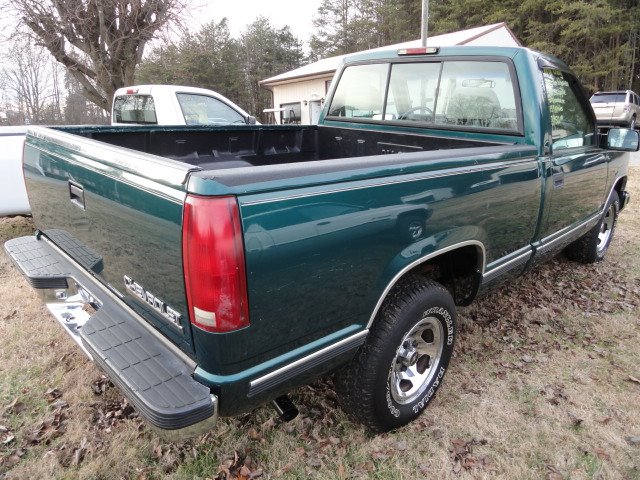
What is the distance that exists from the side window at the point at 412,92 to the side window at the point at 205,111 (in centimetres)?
376

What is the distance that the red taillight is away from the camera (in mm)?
1495

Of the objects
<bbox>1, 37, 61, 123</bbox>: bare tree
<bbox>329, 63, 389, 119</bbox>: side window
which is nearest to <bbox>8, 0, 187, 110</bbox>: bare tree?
<bbox>1, 37, 61, 123</bbox>: bare tree

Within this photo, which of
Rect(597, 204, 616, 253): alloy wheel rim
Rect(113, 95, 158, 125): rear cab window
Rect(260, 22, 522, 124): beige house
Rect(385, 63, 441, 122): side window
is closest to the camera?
Rect(385, 63, 441, 122): side window

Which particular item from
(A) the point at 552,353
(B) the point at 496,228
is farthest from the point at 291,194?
(A) the point at 552,353

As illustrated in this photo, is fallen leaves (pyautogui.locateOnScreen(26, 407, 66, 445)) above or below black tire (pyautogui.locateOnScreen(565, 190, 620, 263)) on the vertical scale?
below

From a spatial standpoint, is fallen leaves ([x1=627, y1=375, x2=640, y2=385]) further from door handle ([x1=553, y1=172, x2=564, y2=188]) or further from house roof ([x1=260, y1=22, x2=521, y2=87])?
house roof ([x1=260, y1=22, x2=521, y2=87])

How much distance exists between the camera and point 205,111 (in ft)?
22.7

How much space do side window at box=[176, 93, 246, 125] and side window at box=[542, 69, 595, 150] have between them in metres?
4.71

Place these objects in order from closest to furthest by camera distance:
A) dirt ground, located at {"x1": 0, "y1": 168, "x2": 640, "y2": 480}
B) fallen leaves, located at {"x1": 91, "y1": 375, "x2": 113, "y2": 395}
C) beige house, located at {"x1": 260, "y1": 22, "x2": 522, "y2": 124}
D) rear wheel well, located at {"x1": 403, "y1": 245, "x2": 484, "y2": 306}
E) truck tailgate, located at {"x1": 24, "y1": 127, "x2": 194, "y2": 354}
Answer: truck tailgate, located at {"x1": 24, "y1": 127, "x2": 194, "y2": 354} → dirt ground, located at {"x1": 0, "y1": 168, "x2": 640, "y2": 480} → rear wheel well, located at {"x1": 403, "y1": 245, "x2": 484, "y2": 306} → fallen leaves, located at {"x1": 91, "y1": 375, "x2": 113, "y2": 395} → beige house, located at {"x1": 260, "y1": 22, "x2": 522, "y2": 124}

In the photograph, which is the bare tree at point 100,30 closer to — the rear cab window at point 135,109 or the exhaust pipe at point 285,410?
the rear cab window at point 135,109

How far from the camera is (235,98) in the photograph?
133 feet

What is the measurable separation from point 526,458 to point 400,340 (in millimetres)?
945

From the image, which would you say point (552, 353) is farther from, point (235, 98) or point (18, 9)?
point (235, 98)

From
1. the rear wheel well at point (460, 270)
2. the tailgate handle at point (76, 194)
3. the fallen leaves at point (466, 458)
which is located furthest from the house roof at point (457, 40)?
the fallen leaves at point (466, 458)
